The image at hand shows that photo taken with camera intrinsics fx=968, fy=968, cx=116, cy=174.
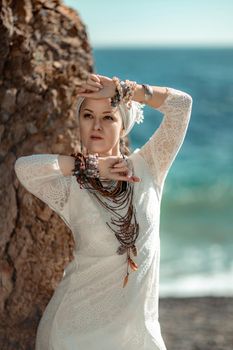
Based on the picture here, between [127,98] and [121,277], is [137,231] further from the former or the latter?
[127,98]

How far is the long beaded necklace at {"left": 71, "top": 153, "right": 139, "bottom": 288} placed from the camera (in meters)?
4.00

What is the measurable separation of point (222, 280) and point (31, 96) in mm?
6231

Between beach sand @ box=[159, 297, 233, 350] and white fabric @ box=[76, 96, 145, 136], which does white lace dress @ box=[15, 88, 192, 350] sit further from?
beach sand @ box=[159, 297, 233, 350]

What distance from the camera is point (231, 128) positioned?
28094 mm

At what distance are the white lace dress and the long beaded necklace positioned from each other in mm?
26

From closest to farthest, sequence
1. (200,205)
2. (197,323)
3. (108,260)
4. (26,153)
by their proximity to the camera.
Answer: (108,260) → (26,153) → (197,323) → (200,205)

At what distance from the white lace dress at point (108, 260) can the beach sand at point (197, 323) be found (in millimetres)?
3135

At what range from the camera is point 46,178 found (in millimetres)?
4012

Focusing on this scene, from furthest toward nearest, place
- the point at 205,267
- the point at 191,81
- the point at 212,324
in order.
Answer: the point at 191,81, the point at 205,267, the point at 212,324

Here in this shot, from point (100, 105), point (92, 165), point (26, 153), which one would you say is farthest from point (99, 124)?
point (26, 153)

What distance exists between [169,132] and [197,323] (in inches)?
165

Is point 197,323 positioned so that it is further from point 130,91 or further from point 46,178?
point 130,91

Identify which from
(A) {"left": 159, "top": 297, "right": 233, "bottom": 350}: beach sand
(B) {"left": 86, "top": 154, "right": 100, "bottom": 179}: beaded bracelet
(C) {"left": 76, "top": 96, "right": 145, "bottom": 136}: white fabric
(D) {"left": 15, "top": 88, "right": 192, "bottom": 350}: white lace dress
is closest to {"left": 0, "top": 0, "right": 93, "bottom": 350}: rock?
(D) {"left": 15, "top": 88, "right": 192, "bottom": 350}: white lace dress

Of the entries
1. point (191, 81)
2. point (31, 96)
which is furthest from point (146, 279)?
point (191, 81)
